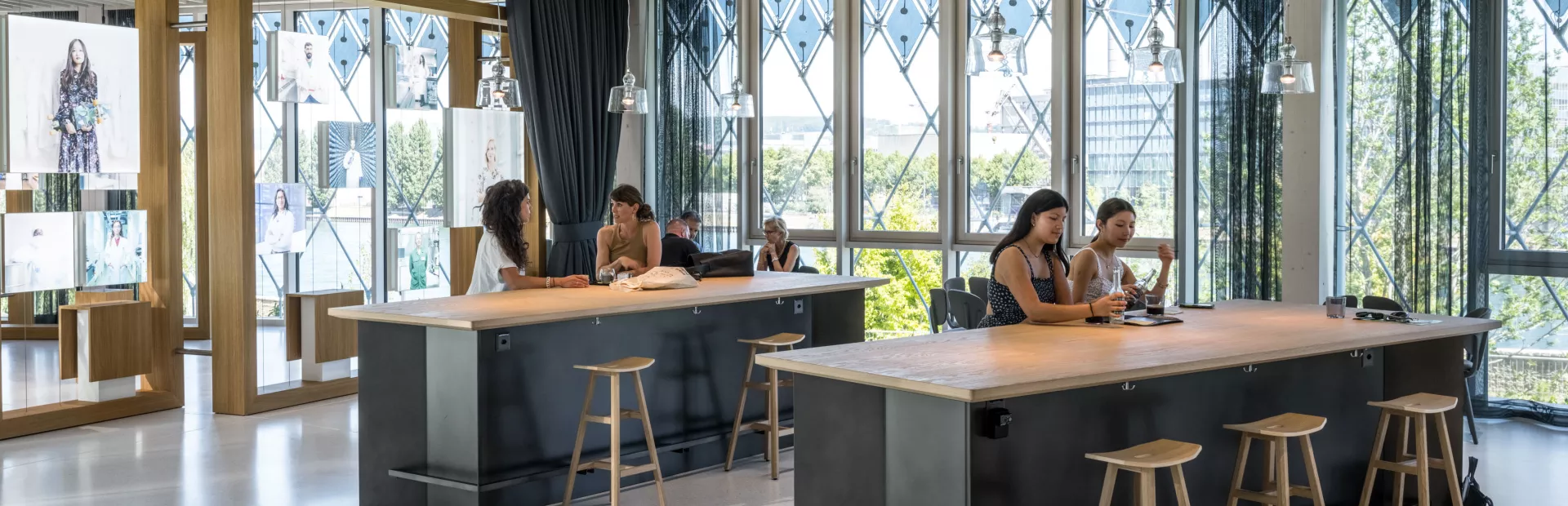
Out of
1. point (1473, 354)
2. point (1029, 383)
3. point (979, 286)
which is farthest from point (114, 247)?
point (1473, 354)

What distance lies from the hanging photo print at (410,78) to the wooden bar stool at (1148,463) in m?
5.91

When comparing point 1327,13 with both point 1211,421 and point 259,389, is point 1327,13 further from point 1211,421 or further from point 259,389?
point 259,389

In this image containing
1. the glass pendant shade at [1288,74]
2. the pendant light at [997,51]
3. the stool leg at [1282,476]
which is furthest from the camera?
the glass pendant shade at [1288,74]

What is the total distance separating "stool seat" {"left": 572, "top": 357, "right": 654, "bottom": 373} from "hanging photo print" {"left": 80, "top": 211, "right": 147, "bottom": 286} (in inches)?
143

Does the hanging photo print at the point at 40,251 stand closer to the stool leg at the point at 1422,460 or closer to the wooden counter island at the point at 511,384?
the wooden counter island at the point at 511,384

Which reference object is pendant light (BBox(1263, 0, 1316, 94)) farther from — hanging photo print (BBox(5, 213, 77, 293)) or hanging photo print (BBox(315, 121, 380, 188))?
hanging photo print (BBox(5, 213, 77, 293))

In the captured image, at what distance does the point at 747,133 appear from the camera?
896 cm

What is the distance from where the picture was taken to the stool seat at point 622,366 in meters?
4.64

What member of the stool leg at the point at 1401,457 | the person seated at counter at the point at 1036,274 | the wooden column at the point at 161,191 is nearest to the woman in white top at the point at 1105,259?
the person seated at counter at the point at 1036,274

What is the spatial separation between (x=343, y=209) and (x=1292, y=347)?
6.37m

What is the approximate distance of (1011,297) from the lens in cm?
472

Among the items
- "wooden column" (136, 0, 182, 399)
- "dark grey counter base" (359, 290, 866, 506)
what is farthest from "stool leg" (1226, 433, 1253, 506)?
"wooden column" (136, 0, 182, 399)

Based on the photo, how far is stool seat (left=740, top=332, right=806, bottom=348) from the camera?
5.50 meters

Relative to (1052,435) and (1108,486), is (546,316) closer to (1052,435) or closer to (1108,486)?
(1052,435)
